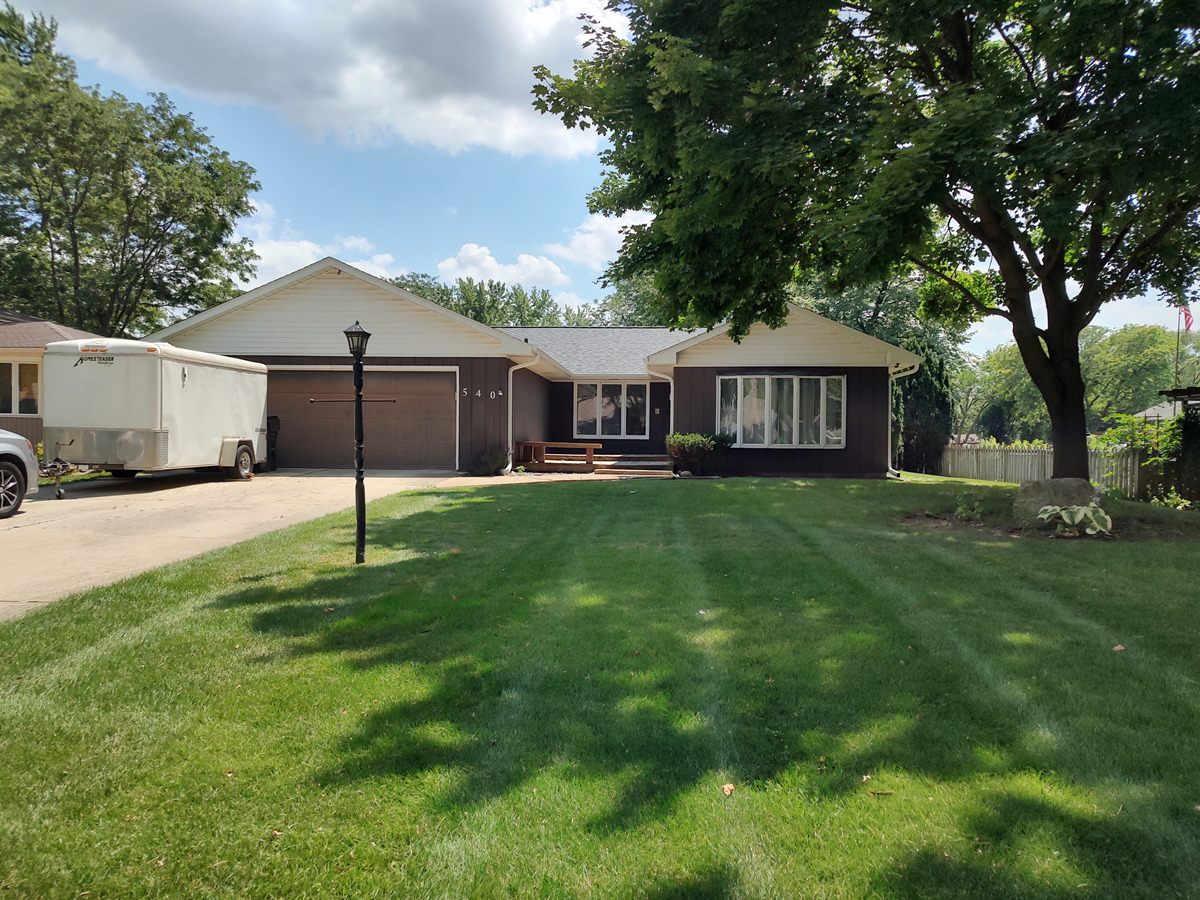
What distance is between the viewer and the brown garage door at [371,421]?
16.0 meters

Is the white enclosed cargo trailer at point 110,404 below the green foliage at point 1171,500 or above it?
above

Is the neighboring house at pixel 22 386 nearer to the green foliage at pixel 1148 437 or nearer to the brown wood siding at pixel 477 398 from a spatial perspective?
the brown wood siding at pixel 477 398

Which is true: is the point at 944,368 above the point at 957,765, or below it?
above

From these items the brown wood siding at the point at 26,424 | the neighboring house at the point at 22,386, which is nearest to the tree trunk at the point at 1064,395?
the neighboring house at the point at 22,386

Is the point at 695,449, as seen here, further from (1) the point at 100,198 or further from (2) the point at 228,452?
(1) the point at 100,198

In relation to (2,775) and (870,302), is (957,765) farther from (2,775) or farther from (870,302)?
(870,302)

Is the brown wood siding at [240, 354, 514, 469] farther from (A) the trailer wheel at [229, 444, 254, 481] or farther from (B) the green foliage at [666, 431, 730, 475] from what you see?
(B) the green foliage at [666, 431, 730, 475]

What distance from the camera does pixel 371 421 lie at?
1617 cm

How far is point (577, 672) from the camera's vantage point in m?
3.57

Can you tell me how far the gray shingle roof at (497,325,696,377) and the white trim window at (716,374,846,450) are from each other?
3778 millimetres

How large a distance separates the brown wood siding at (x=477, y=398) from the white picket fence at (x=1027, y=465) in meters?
10.8

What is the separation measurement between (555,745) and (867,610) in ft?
8.88

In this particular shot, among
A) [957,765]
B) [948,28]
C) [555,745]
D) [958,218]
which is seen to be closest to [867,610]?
[957,765]

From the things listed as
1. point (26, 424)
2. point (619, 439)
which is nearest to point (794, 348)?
point (619, 439)
